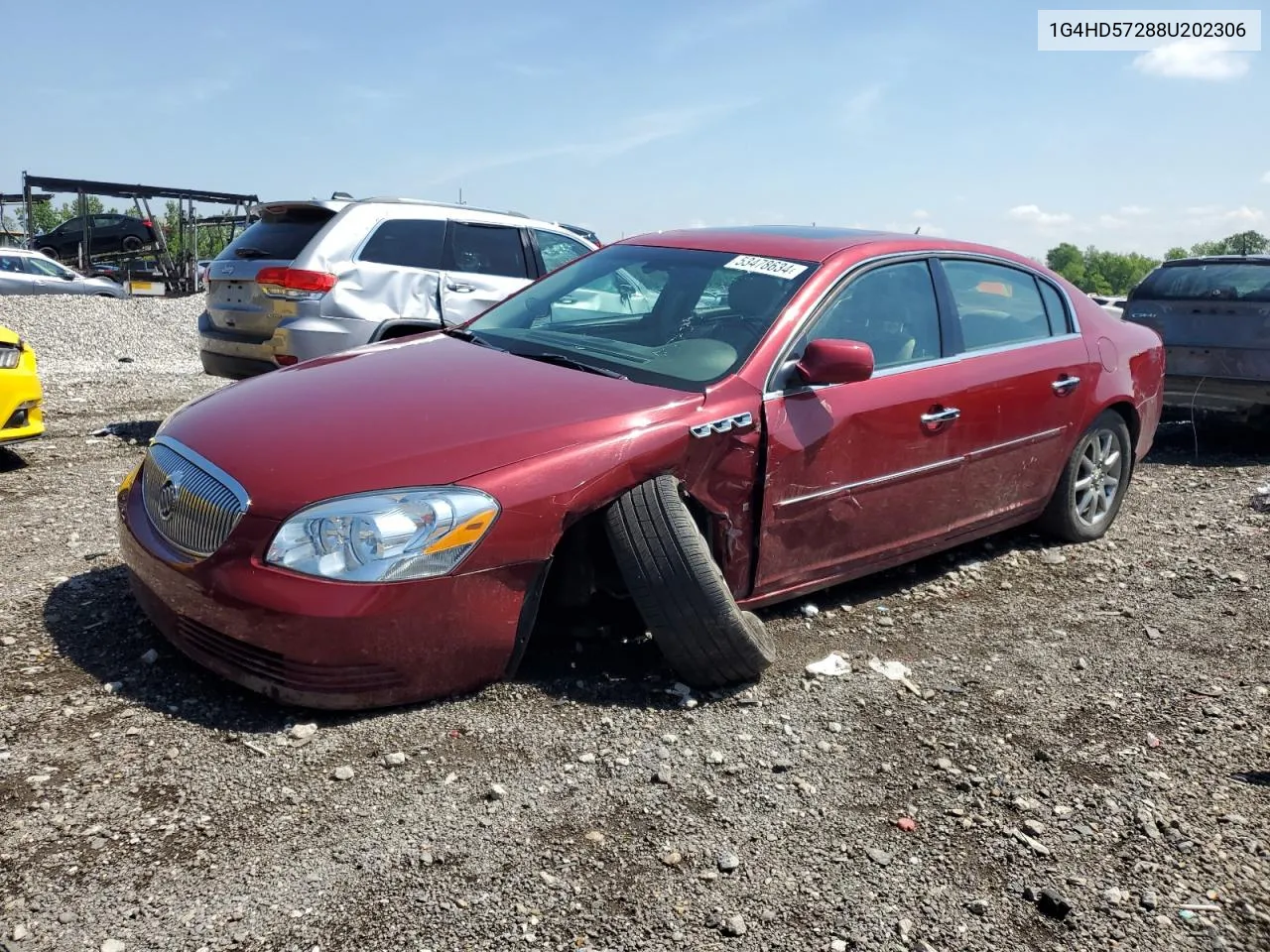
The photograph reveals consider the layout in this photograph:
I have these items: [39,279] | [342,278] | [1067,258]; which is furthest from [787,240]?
[1067,258]

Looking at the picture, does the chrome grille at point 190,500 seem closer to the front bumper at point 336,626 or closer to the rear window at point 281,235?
the front bumper at point 336,626

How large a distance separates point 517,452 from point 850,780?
4.60 ft

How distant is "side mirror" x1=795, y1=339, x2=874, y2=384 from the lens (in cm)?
374

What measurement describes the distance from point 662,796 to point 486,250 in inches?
244

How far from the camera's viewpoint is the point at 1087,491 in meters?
5.55

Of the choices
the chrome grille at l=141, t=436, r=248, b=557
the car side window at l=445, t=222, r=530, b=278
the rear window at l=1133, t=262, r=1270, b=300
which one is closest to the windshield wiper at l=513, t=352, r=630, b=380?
the chrome grille at l=141, t=436, r=248, b=557

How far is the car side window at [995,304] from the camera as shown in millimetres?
4719

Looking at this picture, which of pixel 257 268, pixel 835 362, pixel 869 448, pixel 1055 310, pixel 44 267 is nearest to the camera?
pixel 835 362

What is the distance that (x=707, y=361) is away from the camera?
12.6 feet

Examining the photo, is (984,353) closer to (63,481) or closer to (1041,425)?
(1041,425)

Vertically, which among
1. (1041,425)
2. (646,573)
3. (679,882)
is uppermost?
(1041,425)

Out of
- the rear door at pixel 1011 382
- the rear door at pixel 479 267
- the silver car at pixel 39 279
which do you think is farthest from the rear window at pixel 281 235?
the silver car at pixel 39 279

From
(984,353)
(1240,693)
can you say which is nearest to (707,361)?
(984,353)

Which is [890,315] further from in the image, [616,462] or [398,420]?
[398,420]
